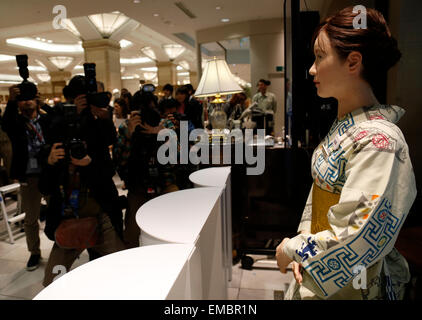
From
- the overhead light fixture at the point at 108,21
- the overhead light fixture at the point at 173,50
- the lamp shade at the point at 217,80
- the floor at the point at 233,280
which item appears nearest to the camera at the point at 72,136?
the floor at the point at 233,280

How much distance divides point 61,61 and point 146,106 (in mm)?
14364

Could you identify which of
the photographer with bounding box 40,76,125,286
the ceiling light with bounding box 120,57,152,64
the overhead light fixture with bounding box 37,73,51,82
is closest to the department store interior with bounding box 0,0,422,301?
the photographer with bounding box 40,76,125,286

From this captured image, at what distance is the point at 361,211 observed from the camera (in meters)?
0.76

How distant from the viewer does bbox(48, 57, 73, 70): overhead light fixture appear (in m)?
14.4

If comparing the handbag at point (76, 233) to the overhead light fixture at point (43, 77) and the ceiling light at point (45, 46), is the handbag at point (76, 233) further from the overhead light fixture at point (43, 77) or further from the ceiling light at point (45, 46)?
the overhead light fixture at point (43, 77)

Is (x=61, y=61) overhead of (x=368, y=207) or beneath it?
overhead

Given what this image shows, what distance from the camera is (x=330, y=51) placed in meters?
0.92

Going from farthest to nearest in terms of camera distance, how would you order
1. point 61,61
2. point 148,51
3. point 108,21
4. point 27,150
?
point 61,61
point 148,51
point 108,21
point 27,150

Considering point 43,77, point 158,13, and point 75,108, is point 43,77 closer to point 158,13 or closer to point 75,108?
point 158,13

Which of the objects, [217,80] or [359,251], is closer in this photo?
[359,251]

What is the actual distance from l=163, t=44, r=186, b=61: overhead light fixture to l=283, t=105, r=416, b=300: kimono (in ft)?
44.2

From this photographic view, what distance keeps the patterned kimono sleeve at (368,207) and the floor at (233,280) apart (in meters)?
1.57

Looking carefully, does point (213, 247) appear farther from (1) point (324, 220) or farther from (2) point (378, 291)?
(2) point (378, 291)

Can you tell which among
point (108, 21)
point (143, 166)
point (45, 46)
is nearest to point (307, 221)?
point (143, 166)
